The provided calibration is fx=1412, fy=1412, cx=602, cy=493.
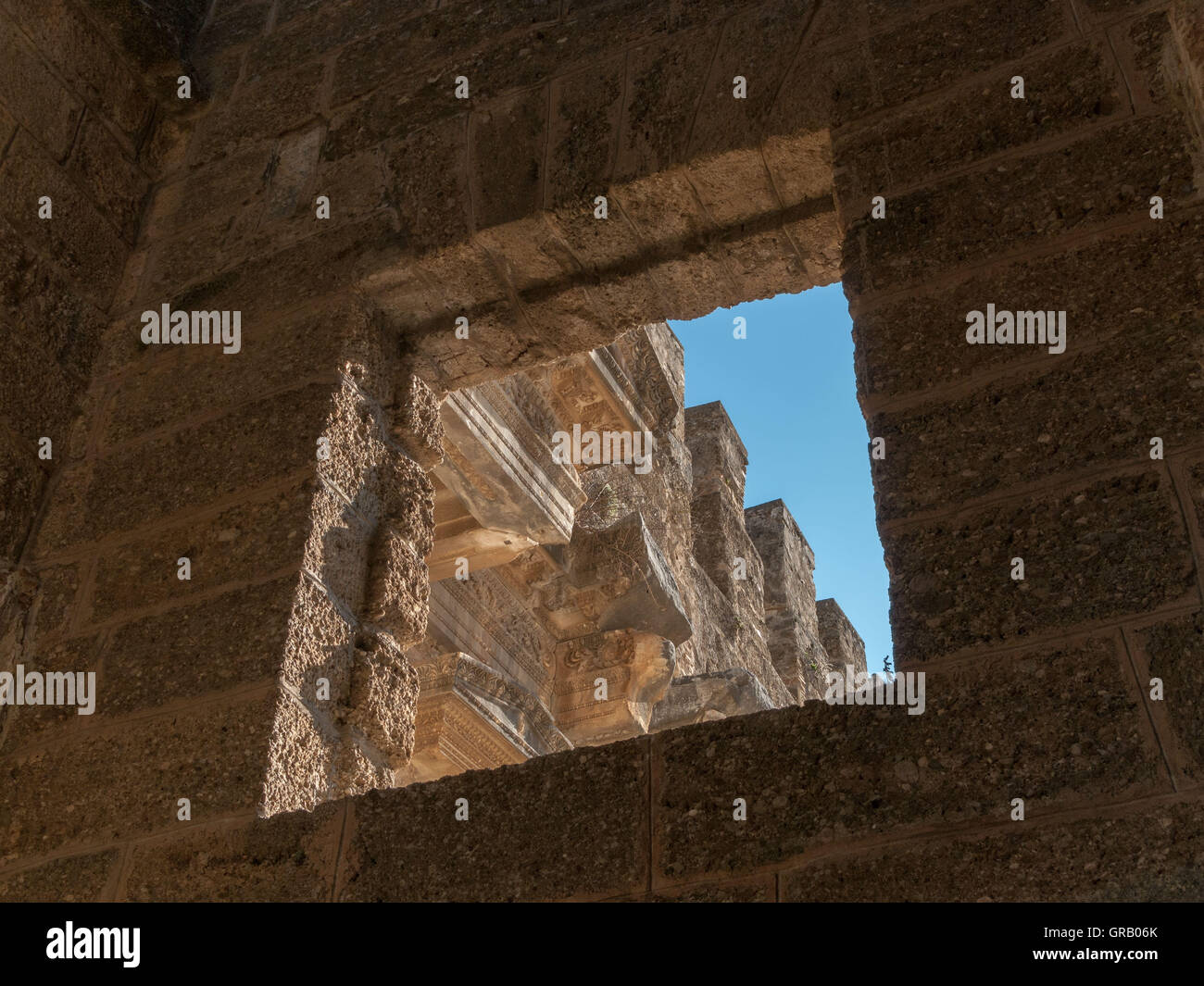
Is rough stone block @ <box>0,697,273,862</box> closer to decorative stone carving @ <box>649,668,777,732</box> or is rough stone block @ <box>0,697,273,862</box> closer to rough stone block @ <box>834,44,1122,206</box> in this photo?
rough stone block @ <box>834,44,1122,206</box>

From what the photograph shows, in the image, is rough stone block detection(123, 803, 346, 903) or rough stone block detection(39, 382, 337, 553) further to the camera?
rough stone block detection(39, 382, 337, 553)

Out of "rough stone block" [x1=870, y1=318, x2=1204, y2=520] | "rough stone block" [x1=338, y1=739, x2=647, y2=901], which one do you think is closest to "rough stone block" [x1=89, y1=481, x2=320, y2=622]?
"rough stone block" [x1=338, y1=739, x2=647, y2=901]

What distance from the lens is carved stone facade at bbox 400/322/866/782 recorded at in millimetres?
5699

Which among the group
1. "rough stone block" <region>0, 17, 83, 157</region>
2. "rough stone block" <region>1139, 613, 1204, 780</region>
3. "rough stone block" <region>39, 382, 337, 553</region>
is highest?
"rough stone block" <region>0, 17, 83, 157</region>

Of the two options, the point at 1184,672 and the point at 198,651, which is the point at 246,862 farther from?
the point at 1184,672

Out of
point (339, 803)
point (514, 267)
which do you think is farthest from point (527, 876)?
point (514, 267)

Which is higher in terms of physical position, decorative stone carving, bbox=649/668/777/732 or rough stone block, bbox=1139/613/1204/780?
decorative stone carving, bbox=649/668/777/732

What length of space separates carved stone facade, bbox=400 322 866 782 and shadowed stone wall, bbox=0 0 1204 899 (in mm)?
1038

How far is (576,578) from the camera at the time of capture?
7.13 m

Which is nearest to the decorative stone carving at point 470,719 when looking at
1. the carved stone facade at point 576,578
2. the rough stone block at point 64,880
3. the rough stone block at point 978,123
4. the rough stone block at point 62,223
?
the carved stone facade at point 576,578

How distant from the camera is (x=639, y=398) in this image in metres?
7.34

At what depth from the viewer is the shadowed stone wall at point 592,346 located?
240cm

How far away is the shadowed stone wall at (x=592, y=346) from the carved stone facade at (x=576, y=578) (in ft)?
3.41

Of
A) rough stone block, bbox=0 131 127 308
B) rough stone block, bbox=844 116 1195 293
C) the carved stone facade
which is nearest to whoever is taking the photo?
rough stone block, bbox=844 116 1195 293
